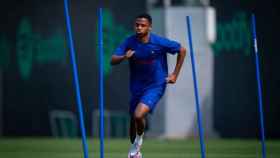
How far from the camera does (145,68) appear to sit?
15359mm

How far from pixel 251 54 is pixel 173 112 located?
2.72 meters

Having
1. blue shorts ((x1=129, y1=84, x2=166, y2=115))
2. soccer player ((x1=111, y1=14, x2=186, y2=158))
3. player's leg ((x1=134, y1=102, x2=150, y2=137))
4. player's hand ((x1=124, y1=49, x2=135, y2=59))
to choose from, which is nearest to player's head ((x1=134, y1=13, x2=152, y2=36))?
soccer player ((x1=111, y1=14, x2=186, y2=158))

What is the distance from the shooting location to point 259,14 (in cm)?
2972

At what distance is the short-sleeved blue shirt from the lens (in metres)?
15.2

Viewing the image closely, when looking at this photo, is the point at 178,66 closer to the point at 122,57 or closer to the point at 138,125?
the point at 138,125

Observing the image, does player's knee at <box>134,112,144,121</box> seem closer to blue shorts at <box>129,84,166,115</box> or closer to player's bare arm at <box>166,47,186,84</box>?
blue shorts at <box>129,84,166,115</box>

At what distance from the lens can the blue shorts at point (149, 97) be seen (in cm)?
1527

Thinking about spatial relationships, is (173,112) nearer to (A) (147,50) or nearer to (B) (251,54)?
(B) (251,54)

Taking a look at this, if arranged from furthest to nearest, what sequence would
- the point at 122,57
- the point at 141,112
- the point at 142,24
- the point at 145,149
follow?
the point at 145,149 → the point at 141,112 → the point at 142,24 → the point at 122,57

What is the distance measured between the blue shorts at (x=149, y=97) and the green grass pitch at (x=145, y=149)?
293 centimetres

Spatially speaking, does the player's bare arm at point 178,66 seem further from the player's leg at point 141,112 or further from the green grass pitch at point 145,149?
the green grass pitch at point 145,149

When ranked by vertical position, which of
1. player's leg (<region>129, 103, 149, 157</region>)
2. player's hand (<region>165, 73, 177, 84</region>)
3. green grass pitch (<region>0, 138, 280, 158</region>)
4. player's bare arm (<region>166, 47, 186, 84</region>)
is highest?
player's bare arm (<region>166, 47, 186, 84</region>)

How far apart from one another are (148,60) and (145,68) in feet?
0.42

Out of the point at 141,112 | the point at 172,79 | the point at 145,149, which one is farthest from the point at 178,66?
the point at 145,149
